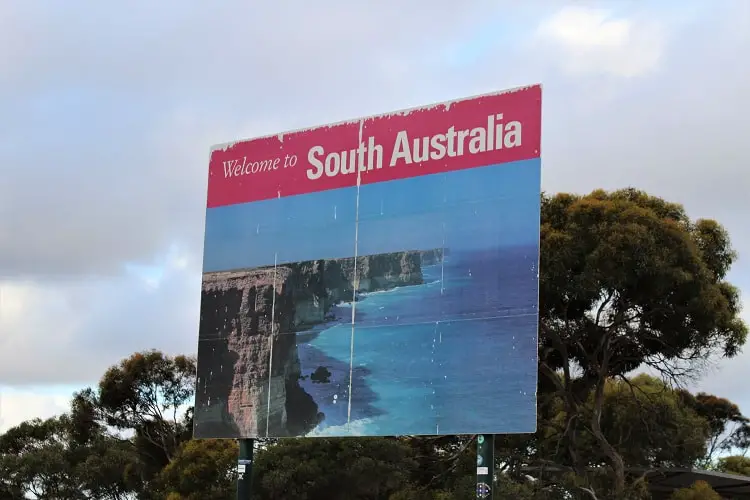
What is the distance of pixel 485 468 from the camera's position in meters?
12.9

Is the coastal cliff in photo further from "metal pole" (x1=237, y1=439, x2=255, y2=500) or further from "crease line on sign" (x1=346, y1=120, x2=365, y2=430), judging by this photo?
"metal pole" (x1=237, y1=439, x2=255, y2=500)

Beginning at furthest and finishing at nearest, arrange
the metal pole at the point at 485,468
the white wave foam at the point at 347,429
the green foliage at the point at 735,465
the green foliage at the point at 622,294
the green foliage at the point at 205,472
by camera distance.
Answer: the green foliage at the point at 735,465, the green foliage at the point at 205,472, the green foliage at the point at 622,294, the white wave foam at the point at 347,429, the metal pole at the point at 485,468

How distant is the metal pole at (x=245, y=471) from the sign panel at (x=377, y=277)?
0.43 meters

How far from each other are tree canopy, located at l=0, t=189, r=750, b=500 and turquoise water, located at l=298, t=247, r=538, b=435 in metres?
4.87

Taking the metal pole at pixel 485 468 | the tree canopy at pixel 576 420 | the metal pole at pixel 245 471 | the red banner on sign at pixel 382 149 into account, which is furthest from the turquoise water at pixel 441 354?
the tree canopy at pixel 576 420

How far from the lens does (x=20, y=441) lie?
30.9m

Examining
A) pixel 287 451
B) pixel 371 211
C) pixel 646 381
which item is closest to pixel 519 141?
pixel 371 211

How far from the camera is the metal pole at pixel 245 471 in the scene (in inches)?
614

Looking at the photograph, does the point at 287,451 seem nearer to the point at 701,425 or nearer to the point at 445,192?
the point at 445,192

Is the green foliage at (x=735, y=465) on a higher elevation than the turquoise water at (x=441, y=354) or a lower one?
lower

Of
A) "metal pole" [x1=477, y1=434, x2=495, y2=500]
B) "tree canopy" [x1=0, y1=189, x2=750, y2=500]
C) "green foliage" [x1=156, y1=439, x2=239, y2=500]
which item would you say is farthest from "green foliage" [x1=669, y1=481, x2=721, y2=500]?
"green foliage" [x1=156, y1=439, x2=239, y2=500]

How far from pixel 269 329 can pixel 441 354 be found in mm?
2929

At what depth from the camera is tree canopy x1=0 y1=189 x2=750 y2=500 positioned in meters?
18.1

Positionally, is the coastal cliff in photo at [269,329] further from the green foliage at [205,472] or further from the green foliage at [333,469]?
the green foliage at [205,472]
